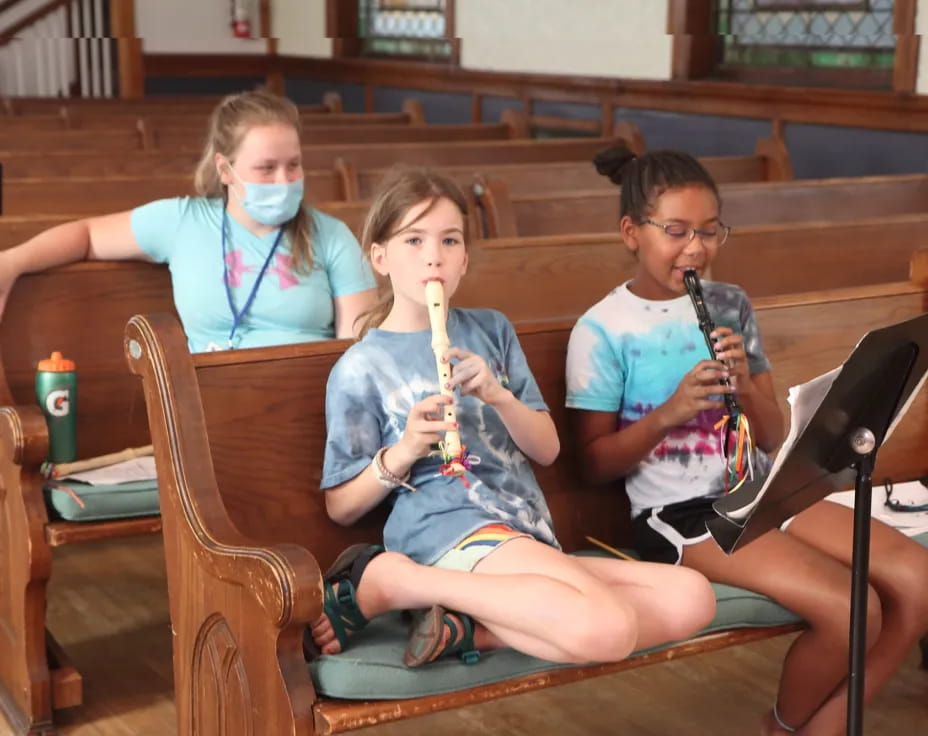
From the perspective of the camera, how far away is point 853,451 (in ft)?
6.30

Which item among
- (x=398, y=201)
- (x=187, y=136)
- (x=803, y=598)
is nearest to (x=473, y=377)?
(x=398, y=201)

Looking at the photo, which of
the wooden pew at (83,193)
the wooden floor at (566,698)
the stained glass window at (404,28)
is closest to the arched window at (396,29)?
the stained glass window at (404,28)

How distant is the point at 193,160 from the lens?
5188mm

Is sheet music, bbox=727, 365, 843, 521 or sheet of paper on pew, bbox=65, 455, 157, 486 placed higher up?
sheet music, bbox=727, 365, 843, 521

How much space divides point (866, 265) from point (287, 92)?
689 cm

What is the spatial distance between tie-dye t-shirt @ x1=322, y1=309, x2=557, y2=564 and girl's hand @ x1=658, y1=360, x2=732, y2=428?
236 mm

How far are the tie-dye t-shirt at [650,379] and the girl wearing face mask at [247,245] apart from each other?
27.2 inches

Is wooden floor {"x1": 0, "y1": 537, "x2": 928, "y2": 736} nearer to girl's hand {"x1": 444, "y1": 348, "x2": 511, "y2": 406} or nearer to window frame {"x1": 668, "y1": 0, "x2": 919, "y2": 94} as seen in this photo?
girl's hand {"x1": 444, "y1": 348, "x2": 511, "y2": 406}

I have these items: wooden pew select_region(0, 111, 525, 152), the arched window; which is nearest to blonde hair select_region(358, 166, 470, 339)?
wooden pew select_region(0, 111, 525, 152)

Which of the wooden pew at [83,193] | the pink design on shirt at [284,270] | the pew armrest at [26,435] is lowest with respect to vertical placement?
the pew armrest at [26,435]

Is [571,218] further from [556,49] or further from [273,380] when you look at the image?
[556,49]

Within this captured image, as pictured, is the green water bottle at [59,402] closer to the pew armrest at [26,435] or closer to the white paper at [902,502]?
the pew armrest at [26,435]

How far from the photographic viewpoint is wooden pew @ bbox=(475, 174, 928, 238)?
4.20 metres

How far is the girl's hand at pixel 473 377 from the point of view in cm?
226
